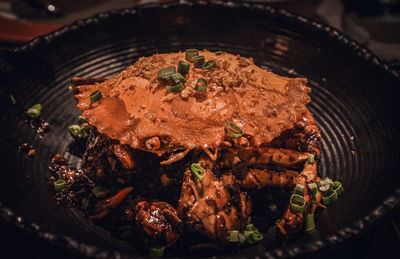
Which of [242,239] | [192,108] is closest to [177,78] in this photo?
[192,108]

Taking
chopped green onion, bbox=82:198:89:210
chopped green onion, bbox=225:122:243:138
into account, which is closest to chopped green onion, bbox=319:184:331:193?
chopped green onion, bbox=225:122:243:138

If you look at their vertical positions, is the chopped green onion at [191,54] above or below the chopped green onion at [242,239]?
above

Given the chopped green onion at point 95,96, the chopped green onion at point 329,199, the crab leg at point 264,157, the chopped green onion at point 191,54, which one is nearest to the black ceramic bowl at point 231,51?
the chopped green onion at point 329,199

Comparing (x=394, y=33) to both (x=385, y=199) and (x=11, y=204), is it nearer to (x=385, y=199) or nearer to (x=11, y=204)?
(x=385, y=199)

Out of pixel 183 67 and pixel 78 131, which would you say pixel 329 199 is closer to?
pixel 183 67

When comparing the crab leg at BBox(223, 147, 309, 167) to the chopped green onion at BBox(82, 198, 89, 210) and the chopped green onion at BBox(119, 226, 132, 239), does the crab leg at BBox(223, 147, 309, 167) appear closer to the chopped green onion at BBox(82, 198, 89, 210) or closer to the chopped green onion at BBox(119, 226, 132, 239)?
the chopped green onion at BBox(119, 226, 132, 239)

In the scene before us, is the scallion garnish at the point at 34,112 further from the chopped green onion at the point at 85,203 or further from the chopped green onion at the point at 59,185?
the chopped green onion at the point at 85,203

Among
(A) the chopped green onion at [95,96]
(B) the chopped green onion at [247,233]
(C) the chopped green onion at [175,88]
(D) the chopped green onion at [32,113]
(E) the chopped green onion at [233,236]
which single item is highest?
(C) the chopped green onion at [175,88]
